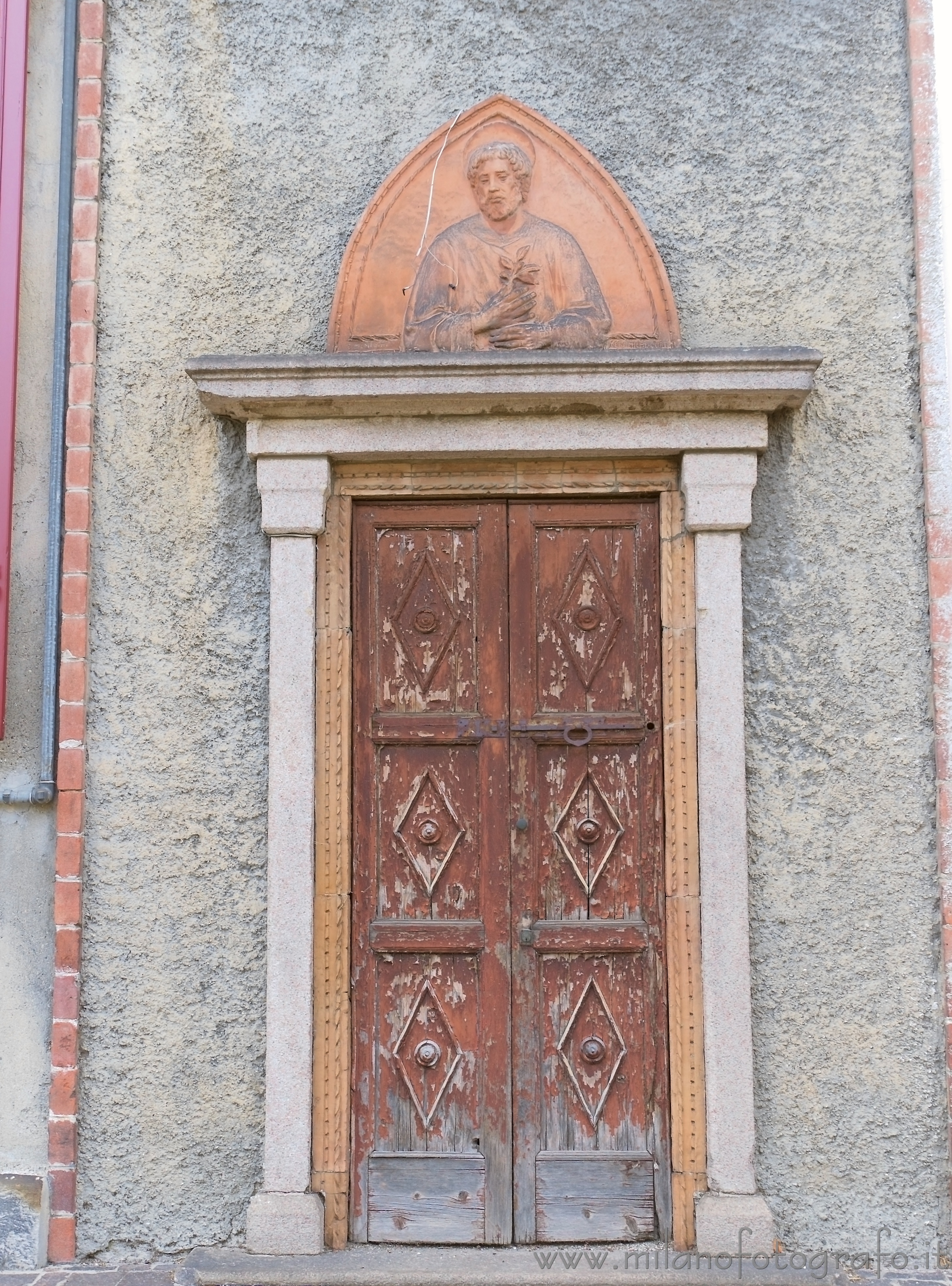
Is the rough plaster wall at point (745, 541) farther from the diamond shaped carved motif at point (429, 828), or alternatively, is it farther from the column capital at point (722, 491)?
the diamond shaped carved motif at point (429, 828)

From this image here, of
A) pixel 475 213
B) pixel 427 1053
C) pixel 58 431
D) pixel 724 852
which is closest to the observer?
pixel 724 852

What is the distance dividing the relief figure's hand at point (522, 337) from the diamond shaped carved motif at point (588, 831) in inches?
56.2

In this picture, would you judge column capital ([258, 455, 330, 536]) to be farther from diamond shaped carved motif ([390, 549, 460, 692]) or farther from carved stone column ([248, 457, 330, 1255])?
diamond shaped carved motif ([390, 549, 460, 692])

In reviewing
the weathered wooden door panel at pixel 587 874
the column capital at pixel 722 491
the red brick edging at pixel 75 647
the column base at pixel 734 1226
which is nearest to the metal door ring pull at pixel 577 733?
the weathered wooden door panel at pixel 587 874

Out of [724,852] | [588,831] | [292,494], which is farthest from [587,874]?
[292,494]

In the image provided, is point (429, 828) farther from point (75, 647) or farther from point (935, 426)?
point (935, 426)

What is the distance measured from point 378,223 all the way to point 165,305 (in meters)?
0.77

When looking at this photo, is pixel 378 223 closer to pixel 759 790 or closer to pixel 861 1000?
pixel 759 790

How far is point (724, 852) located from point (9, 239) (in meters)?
3.07

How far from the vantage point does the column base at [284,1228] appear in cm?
342

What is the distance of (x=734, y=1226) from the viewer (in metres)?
3.40

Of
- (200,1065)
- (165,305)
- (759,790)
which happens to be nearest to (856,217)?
(759,790)

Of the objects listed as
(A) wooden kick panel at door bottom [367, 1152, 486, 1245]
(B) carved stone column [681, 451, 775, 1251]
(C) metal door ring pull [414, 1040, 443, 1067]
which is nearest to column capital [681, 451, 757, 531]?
(B) carved stone column [681, 451, 775, 1251]

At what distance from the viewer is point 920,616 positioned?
3660 mm
